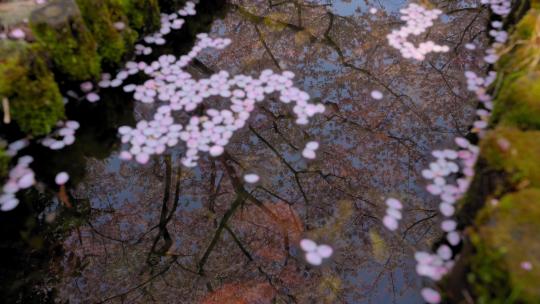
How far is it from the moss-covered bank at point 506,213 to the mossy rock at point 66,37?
3807mm

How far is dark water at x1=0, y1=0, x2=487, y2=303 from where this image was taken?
3.01 metres

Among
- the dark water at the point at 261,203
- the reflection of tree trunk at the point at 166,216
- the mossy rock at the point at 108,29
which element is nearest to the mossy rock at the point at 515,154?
the dark water at the point at 261,203

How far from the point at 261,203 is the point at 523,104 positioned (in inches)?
88.1

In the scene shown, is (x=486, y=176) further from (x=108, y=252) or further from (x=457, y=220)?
(x=108, y=252)

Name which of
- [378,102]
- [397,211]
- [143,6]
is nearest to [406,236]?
[397,211]

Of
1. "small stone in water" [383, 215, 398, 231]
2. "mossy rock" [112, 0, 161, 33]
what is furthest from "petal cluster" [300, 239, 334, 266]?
"mossy rock" [112, 0, 161, 33]

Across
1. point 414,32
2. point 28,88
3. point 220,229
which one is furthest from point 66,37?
point 414,32

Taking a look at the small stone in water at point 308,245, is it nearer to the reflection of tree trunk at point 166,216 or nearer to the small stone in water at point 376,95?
the reflection of tree trunk at point 166,216

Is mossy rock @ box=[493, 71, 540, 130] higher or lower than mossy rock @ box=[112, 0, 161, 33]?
higher

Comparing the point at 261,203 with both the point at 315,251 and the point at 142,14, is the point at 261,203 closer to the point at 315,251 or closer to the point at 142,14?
the point at 315,251

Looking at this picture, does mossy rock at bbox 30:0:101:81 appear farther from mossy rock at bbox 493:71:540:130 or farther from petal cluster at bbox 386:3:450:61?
mossy rock at bbox 493:71:540:130

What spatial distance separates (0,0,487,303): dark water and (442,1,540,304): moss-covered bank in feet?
A: 2.05

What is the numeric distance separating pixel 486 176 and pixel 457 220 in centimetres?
56

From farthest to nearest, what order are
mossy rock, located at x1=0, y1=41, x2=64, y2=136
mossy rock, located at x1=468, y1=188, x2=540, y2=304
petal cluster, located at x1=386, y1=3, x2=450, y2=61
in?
petal cluster, located at x1=386, y1=3, x2=450, y2=61 → mossy rock, located at x1=0, y1=41, x2=64, y2=136 → mossy rock, located at x1=468, y1=188, x2=540, y2=304
